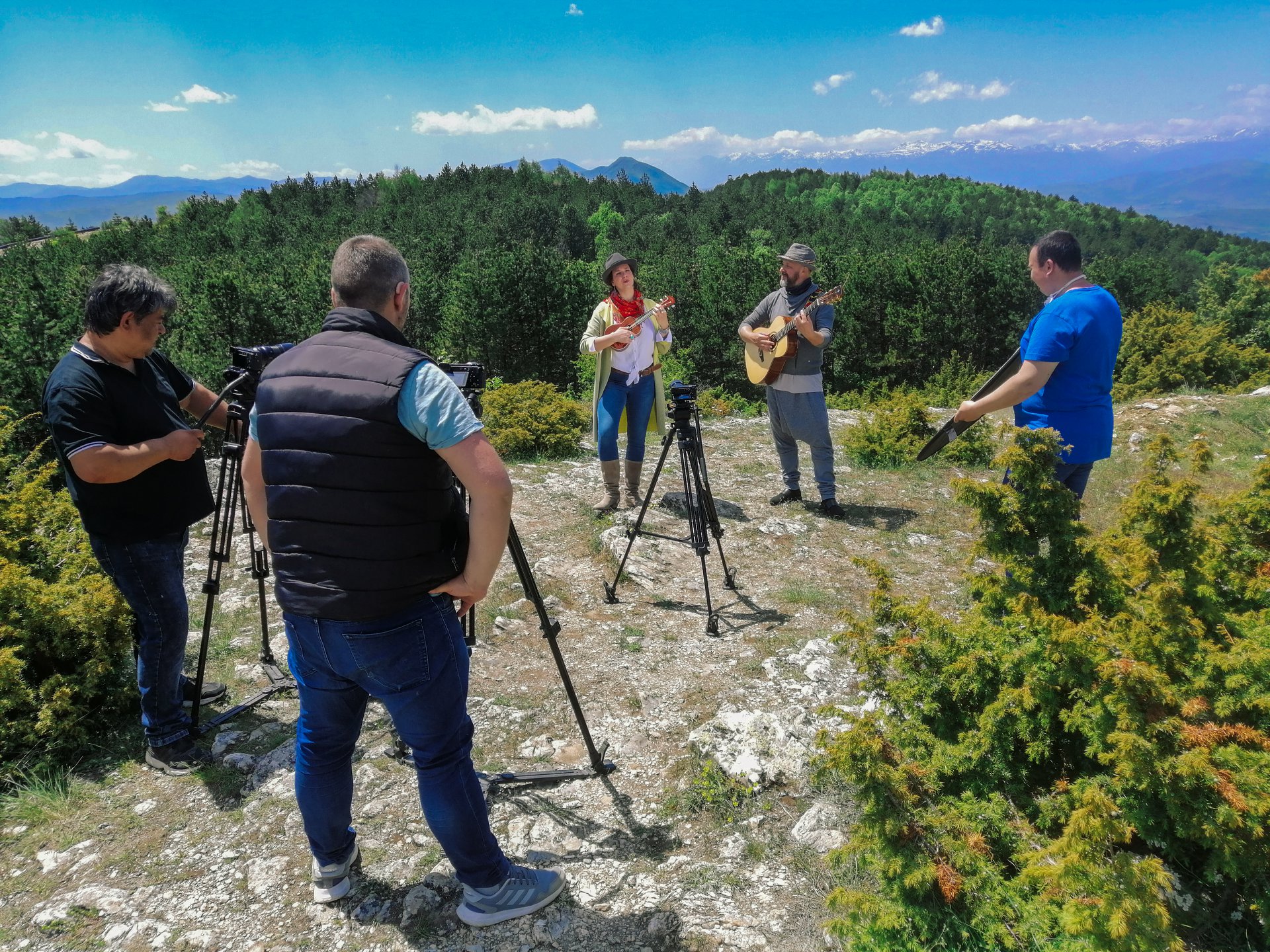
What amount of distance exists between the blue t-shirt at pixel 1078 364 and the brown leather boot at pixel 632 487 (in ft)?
11.6

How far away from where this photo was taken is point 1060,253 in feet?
13.7

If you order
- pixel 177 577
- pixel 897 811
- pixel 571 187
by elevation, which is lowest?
pixel 897 811

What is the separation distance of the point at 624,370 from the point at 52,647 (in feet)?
14.7

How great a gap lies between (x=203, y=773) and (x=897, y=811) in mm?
3321

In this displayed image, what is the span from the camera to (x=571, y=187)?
9700 cm

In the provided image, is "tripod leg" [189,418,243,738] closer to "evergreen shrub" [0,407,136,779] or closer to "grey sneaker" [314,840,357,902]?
"evergreen shrub" [0,407,136,779]

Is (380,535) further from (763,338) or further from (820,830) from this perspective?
(763,338)

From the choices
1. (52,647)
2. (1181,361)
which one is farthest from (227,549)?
(1181,361)

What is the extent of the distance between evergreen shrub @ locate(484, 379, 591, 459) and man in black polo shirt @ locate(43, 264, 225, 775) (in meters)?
5.89

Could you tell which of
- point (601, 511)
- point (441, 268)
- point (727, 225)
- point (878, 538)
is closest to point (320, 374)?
point (601, 511)

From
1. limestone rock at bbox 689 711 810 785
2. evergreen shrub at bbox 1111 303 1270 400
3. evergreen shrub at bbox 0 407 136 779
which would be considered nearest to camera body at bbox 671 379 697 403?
limestone rock at bbox 689 711 810 785

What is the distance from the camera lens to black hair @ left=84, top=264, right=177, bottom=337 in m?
3.08

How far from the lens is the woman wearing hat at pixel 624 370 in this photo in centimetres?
622

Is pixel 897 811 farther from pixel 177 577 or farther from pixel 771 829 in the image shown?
pixel 177 577
